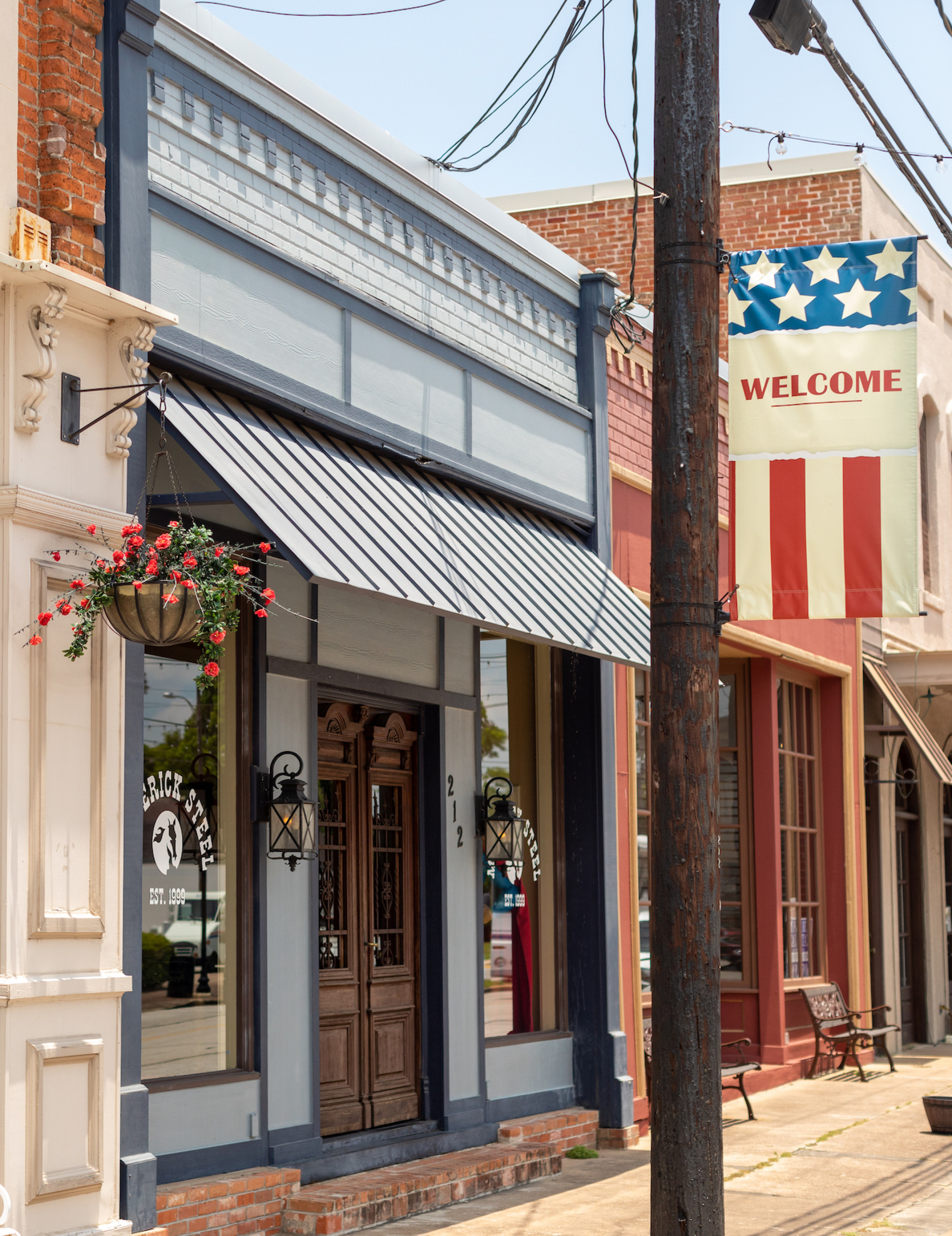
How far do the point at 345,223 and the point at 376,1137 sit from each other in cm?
532

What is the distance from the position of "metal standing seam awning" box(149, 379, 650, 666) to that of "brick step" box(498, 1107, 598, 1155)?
3.15 meters

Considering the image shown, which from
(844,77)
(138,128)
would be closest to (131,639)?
(138,128)

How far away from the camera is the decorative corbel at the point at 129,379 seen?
700 centimetres

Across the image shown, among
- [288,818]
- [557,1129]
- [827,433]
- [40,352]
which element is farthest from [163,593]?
[557,1129]

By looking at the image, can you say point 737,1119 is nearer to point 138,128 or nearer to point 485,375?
point 485,375

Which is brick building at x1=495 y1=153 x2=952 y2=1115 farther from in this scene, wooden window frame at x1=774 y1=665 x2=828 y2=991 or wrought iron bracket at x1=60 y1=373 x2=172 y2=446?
wrought iron bracket at x1=60 y1=373 x2=172 y2=446

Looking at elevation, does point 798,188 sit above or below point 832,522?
above

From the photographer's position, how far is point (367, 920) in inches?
384

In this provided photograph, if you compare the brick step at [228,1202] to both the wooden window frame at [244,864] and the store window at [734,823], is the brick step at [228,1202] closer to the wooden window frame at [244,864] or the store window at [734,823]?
the wooden window frame at [244,864]

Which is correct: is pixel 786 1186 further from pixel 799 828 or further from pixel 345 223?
pixel 799 828

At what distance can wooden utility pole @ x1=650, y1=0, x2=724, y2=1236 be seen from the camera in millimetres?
6289

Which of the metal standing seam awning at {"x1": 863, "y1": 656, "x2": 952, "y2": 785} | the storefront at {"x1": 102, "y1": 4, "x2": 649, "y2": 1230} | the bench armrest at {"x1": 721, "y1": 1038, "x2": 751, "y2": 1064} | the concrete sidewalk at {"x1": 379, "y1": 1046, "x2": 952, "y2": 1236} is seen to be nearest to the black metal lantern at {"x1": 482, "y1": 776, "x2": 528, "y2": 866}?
the storefront at {"x1": 102, "y1": 4, "x2": 649, "y2": 1230}

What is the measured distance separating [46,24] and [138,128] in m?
0.63

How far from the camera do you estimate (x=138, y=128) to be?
7.45 m
